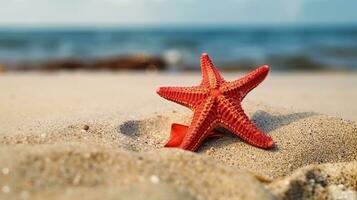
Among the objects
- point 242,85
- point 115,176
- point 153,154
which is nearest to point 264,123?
point 242,85

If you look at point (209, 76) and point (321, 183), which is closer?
point (321, 183)

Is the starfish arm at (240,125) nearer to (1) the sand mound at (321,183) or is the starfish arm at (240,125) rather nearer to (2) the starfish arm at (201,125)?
(2) the starfish arm at (201,125)

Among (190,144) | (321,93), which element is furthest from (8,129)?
(321,93)

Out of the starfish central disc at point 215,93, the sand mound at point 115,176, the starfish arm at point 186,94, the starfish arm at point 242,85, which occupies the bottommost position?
the sand mound at point 115,176

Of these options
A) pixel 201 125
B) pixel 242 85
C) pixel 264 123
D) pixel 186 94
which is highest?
pixel 242 85

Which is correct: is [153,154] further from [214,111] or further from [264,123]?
[264,123]

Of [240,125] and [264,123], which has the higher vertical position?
A: [240,125]

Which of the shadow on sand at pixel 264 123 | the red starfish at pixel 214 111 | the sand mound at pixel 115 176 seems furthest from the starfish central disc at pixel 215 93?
the sand mound at pixel 115 176

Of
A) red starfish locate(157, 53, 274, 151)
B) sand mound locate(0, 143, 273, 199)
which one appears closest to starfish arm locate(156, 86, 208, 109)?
red starfish locate(157, 53, 274, 151)
